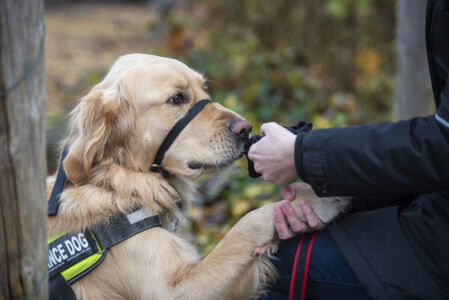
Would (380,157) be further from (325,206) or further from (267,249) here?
(267,249)

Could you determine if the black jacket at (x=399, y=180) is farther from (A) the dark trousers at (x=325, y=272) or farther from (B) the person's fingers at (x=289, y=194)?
(B) the person's fingers at (x=289, y=194)

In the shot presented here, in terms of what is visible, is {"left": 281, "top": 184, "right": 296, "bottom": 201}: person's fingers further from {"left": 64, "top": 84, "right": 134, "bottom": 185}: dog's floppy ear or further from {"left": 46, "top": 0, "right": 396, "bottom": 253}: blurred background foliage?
{"left": 46, "top": 0, "right": 396, "bottom": 253}: blurred background foliage

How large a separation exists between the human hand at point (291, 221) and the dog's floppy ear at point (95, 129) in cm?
95

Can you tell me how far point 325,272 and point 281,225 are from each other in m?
0.30

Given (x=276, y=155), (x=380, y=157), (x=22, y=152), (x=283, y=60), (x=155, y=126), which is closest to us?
(x=22, y=152)

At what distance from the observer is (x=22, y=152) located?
1540 mm

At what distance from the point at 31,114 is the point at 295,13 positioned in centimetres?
627

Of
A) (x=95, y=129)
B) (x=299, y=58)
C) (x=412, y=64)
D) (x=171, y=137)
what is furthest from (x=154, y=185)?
(x=299, y=58)

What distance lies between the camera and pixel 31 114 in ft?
5.02

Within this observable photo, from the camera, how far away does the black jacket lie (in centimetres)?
175

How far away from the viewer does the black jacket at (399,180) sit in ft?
5.75

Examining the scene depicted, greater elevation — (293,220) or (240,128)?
(240,128)

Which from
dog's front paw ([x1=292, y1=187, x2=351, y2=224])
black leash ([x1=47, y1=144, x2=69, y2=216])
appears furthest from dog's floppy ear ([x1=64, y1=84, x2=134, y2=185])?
dog's front paw ([x1=292, y1=187, x2=351, y2=224])

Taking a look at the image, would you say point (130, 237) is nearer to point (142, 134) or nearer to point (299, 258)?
point (142, 134)
